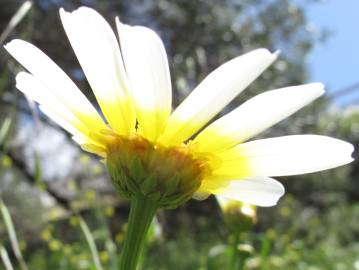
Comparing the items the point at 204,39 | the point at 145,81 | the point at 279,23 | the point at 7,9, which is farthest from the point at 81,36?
the point at 279,23

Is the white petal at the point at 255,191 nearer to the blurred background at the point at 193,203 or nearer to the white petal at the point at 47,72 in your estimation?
the white petal at the point at 47,72

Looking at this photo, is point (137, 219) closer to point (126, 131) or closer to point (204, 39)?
point (126, 131)

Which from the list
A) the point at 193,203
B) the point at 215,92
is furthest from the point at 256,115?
A: the point at 193,203

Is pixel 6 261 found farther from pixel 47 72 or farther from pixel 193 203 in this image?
pixel 193 203

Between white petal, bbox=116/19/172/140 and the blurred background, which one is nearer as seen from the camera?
white petal, bbox=116/19/172/140

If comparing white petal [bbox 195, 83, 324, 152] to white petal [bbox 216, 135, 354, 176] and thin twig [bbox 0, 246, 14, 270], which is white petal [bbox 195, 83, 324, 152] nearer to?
white petal [bbox 216, 135, 354, 176]

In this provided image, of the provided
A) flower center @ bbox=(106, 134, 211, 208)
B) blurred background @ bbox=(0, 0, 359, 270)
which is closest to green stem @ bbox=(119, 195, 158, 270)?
flower center @ bbox=(106, 134, 211, 208)
